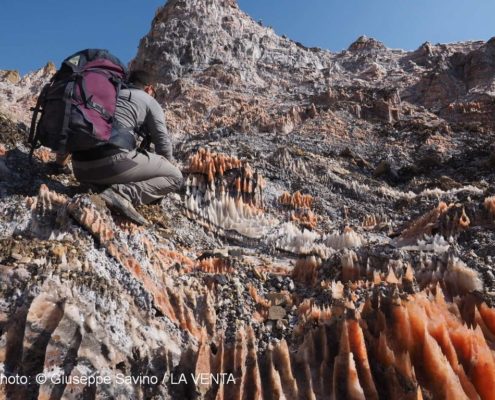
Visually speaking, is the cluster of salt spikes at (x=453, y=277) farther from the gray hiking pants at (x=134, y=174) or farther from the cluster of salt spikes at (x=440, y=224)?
the gray hiking pants at (x=134, y=174)

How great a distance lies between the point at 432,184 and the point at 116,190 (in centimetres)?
1240

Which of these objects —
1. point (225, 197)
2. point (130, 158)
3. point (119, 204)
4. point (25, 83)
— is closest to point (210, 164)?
point (225, 197)

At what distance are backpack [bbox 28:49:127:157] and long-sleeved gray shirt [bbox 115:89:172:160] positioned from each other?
37cm

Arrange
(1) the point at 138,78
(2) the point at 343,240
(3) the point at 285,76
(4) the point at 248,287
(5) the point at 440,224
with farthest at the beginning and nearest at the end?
(3) the point at 285,76 → (2) the point at 343,240 → (5) the point at 440,224 → (1) the point at 138,78 → (4) the point at 248,287

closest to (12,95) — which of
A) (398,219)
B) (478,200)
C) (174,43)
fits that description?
(174,43)

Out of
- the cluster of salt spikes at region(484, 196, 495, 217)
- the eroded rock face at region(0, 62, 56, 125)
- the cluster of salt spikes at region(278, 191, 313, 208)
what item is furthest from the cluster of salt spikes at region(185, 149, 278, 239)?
the eroded rock face at region(0, 62, 56, 125)

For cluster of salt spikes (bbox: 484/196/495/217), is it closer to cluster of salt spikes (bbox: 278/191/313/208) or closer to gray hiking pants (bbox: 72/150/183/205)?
cluster of salt spikes (bbox: 278/191/313/208)

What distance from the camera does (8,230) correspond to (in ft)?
17.0

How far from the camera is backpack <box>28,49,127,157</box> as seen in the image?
5.26 meters

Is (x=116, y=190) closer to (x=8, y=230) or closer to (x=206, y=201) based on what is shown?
(x=8, y=230)

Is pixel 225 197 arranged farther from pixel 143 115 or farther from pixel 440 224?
pixel 440 224

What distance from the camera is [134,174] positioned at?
6758 millimetres

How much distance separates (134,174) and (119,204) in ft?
2.60

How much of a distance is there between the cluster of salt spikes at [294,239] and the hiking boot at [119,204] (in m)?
A: 3.48
